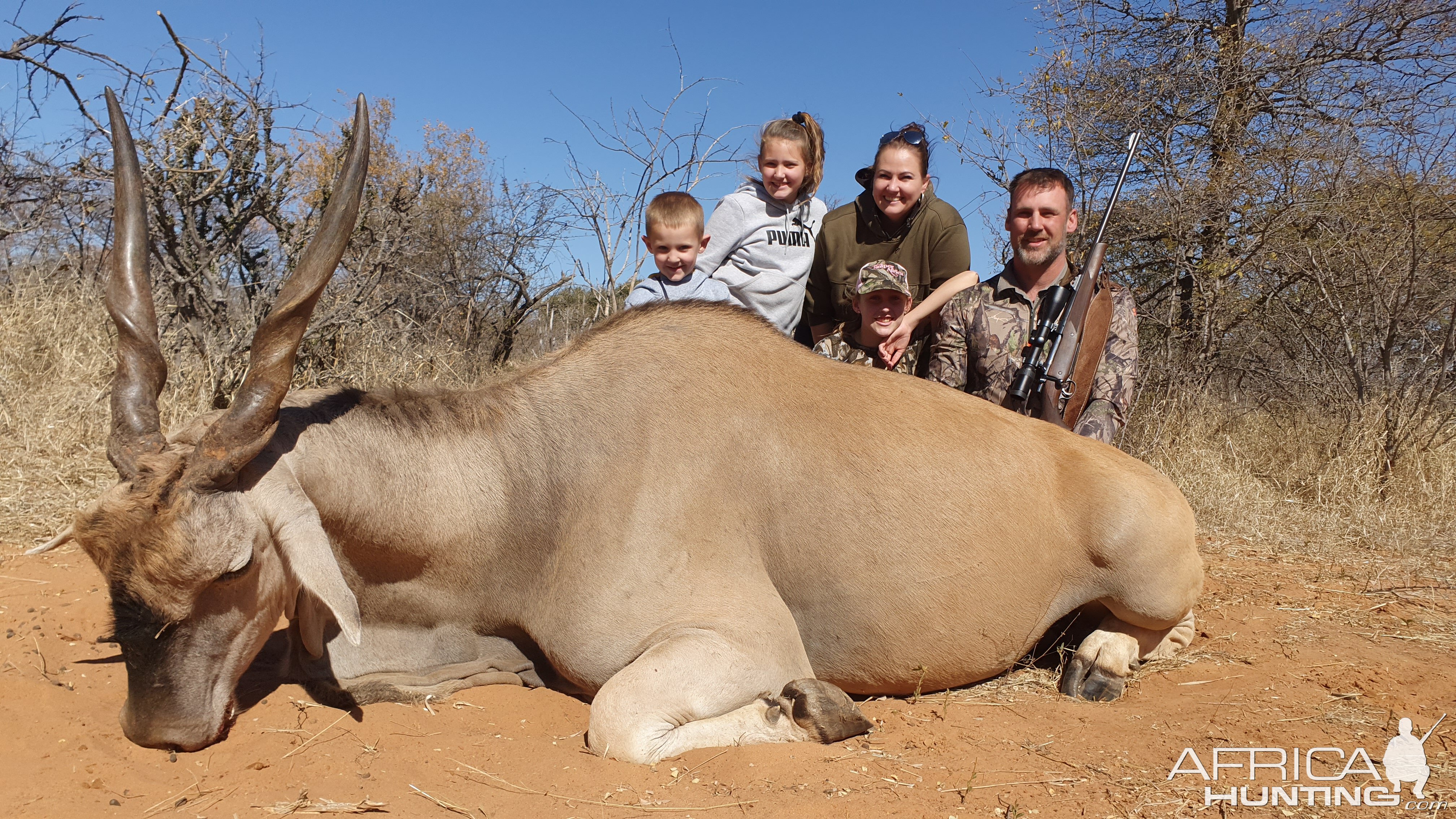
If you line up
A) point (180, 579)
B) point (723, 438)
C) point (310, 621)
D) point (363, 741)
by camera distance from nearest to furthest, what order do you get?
point (180, 579), point (363, 741), point (310, 621), point (723, 438)

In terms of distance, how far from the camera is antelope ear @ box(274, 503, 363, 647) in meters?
3.13

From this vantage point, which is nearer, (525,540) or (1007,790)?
(1007,790)

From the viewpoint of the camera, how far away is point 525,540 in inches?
148

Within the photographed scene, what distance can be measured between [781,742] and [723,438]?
1193 mm

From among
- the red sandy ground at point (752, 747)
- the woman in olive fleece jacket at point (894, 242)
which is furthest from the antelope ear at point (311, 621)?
the woman in olive fleece jacket at point (894, 242)

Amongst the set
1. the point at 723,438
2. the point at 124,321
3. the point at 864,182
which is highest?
the point at 864,182

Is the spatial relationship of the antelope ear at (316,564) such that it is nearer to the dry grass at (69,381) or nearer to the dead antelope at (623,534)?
the dead antelope at (623,534)

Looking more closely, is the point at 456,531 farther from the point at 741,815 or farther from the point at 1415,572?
the point at 1415,572

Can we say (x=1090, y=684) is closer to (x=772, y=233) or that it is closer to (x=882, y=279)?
(x=882, y=279)

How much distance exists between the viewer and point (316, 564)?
318 centimetres

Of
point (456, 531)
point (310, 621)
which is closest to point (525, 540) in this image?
point (456, 531)

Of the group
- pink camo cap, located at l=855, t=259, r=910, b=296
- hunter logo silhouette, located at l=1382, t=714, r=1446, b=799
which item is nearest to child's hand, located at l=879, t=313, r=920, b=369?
pink camo cap, located at l=855, t=259, r=910, b=296

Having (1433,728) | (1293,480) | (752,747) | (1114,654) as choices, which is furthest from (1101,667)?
(1293,480)

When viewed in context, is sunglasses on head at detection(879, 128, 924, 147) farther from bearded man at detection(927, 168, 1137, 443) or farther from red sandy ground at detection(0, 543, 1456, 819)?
red sandy ground at detection(0, 543, 1456, 819)
